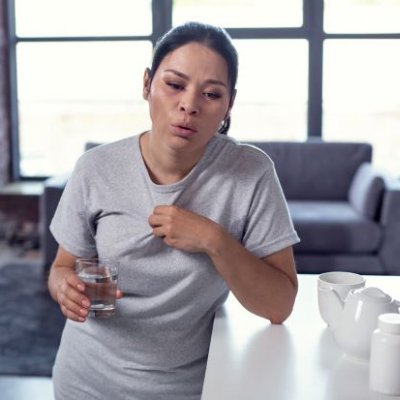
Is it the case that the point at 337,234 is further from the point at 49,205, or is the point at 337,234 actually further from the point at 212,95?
Answer: the point at 212,95

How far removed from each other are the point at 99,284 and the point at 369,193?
2692 millimetres

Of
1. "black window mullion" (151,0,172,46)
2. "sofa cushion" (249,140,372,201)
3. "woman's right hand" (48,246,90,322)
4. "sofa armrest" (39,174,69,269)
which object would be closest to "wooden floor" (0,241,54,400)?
"sofa armrest" (39,174,69,269)

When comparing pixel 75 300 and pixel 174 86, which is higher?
pixel 174 86

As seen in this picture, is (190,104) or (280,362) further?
(190,104)

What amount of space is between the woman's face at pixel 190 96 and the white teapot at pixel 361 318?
41cm

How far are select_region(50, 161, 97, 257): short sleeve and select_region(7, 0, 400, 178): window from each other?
3402 millimetres

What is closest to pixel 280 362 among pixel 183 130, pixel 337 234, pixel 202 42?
pixel 183 130

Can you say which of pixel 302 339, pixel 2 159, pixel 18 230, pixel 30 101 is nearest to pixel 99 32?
pixel 30 101

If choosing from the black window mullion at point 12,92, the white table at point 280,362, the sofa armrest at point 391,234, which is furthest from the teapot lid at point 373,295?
the black window mullion at point 12,92

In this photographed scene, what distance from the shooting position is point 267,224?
128cm

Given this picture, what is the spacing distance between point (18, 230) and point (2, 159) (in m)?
0.53

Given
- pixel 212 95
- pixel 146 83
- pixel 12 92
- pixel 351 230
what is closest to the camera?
pixel 212 95

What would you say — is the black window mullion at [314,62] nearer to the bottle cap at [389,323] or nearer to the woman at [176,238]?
the woman at [176,238]

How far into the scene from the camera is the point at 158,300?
1272 mm
